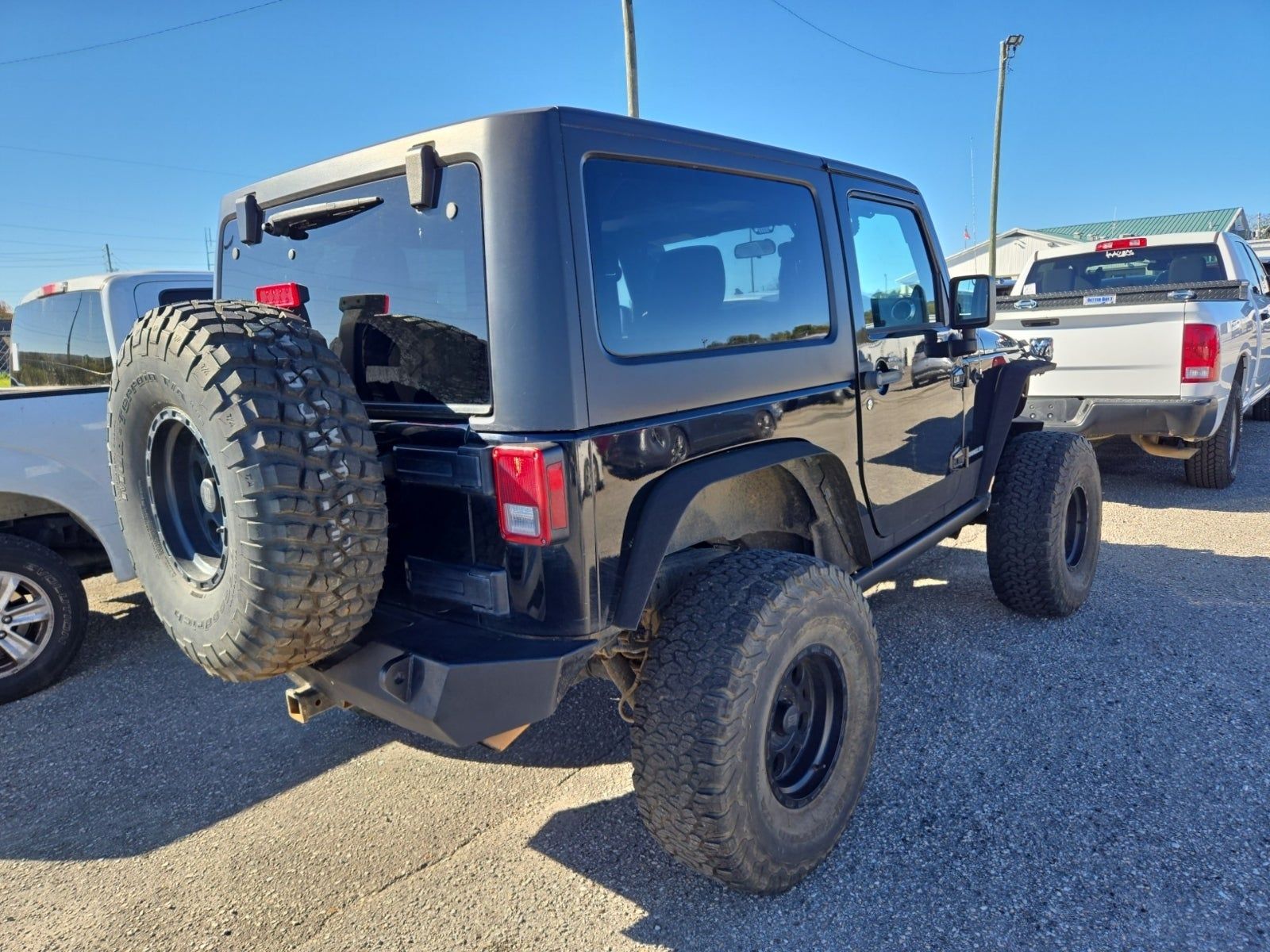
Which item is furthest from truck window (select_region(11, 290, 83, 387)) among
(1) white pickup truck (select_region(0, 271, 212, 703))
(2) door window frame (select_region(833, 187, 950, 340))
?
(2) door window frame (select_region(833, 187, 950, 340))

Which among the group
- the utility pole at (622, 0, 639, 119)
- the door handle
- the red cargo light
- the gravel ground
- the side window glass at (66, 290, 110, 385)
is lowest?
the gravel ground

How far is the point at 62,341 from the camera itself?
4648mm

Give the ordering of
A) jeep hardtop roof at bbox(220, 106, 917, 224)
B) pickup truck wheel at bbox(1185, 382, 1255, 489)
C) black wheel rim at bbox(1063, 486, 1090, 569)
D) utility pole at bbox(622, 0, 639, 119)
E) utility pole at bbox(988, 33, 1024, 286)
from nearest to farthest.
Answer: jeep hardtop roof at bbox(220, 106, 917, 224) < black wheel rim at bbox(1063, 486, 1090, 569) < pickup truck wheel at bbox(1185, 382, 1255, 489) < utility pole at bbox(622, 0, 639, 119) < utility pole at bbox(988, 33, 1024, 286)

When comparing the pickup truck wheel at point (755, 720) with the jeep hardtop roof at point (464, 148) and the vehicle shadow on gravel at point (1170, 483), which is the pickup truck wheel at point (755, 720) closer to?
the jeep hardtop roof at point (464, 148)

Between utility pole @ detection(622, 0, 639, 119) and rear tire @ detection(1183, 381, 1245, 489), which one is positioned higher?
utility pole @ detection(622, 0, 639, 119)

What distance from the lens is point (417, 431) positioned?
2162 mm

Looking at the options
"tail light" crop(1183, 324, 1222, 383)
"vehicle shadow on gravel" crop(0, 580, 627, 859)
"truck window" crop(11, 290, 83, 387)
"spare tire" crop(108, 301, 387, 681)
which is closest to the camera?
"spare tire" crop(108, 301, 387, 681)

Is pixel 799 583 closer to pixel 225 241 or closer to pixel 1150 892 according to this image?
pixel 1150 892

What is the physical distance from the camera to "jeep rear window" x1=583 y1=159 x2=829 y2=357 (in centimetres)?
212

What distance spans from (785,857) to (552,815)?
857mm

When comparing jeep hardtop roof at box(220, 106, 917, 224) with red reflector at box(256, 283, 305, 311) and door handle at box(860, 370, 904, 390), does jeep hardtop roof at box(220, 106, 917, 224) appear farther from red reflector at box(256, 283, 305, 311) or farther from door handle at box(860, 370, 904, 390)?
door handle at box(860, 370, 904, 390)

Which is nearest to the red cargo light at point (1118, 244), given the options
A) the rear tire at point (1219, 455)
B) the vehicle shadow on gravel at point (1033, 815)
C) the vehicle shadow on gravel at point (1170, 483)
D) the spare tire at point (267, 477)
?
the rear tire at point (1219, 455)

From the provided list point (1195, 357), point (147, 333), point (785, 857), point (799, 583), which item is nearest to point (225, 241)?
point (147, 333)

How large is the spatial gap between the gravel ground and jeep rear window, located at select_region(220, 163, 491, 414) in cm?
144
